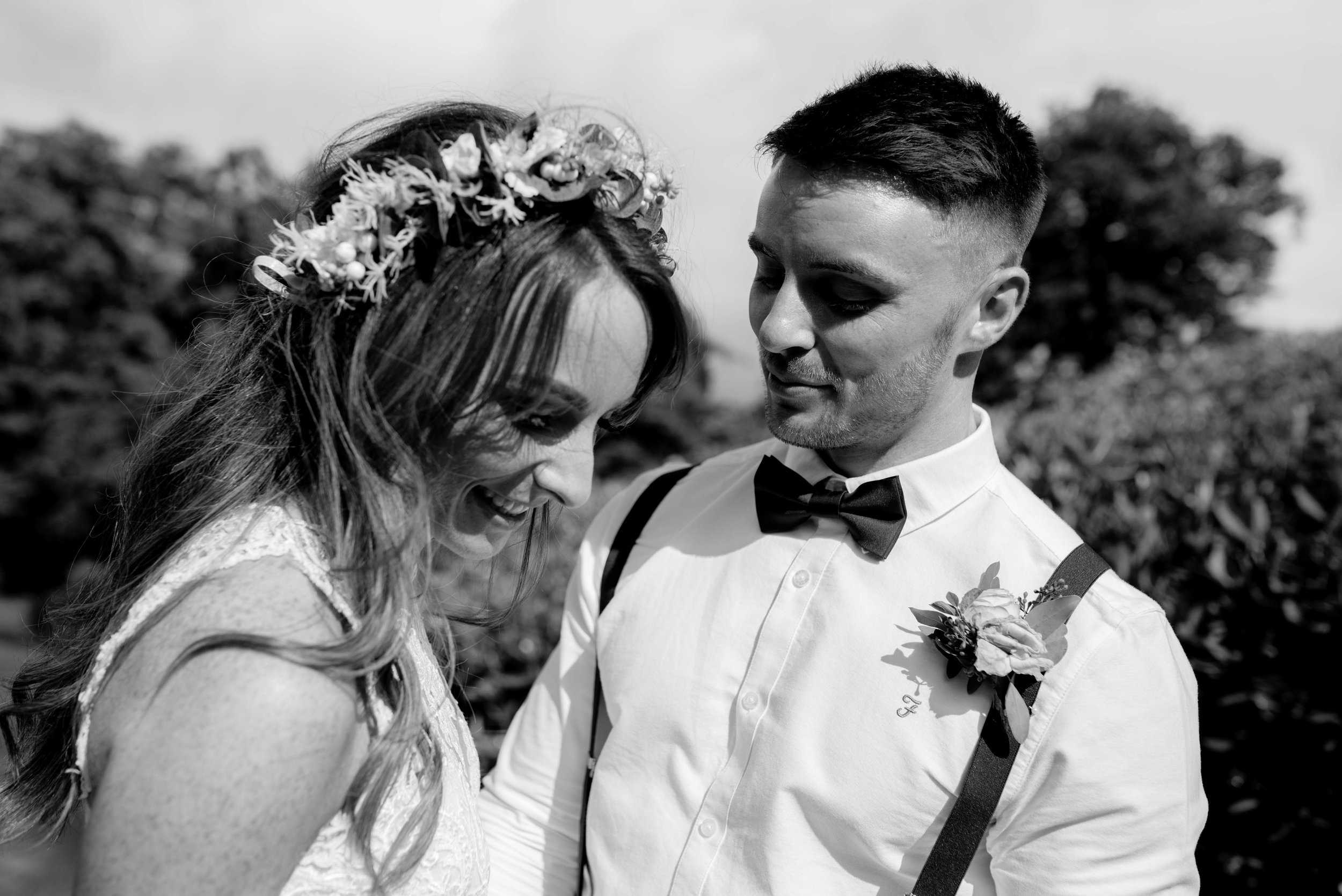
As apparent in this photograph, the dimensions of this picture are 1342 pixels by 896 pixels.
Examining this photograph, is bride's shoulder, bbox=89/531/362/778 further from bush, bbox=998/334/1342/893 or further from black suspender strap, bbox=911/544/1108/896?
bush, bbox=998/334/1342/893

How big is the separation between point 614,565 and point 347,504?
102 cm

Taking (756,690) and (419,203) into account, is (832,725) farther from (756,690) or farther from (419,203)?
(419,203)

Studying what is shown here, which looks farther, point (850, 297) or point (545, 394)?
point (850, 297)

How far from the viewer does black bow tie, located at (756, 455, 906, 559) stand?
2.15 metres

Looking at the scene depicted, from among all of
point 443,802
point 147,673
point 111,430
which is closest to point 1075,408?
point 443,802

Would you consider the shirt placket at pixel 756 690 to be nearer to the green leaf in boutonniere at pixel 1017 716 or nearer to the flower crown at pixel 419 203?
the green leaf in boutonniere at pixel 1017 716

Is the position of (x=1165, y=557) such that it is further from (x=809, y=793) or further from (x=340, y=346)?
(x=340, y=346)

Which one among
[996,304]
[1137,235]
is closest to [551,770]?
[996,304]

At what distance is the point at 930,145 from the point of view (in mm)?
2156

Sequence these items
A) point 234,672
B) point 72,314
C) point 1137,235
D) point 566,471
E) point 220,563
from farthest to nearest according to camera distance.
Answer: point 1137,235, point 72,314, point 566,471, point 220,563, point 234,672

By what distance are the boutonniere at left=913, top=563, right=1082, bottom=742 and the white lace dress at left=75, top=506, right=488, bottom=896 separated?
1038 mm

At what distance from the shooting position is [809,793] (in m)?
1.94

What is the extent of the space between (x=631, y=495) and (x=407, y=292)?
3.81ft

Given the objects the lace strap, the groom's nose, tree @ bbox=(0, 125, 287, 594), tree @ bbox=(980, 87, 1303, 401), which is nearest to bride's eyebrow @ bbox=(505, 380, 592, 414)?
the lace strap
